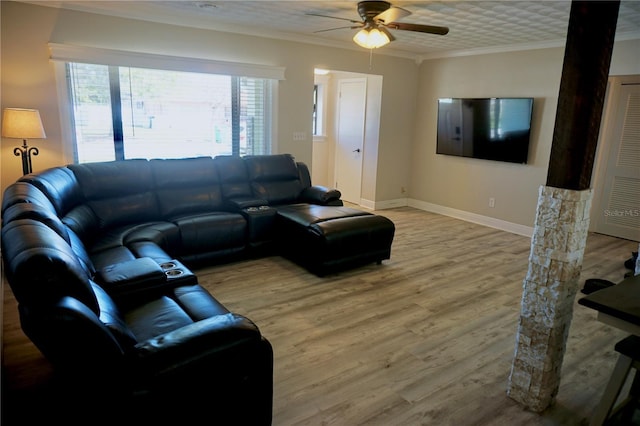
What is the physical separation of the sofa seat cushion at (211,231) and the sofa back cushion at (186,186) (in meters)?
0.21

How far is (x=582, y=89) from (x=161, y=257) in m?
2.79

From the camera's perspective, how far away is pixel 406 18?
4.21 m

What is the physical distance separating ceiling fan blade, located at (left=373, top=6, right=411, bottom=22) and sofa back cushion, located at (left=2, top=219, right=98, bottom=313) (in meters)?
3.21

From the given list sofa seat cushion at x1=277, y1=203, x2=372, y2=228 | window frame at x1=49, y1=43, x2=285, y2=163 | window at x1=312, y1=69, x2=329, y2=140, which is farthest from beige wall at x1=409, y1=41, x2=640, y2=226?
window frame at x1=49, y1=43, x2=285, y2=163

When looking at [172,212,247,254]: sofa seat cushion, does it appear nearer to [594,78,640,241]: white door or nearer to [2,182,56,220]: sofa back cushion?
[2,182,56,220]: sofa back cushion

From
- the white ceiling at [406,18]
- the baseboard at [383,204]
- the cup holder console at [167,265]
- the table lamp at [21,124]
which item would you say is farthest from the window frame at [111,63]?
the baseboard at [383,204]

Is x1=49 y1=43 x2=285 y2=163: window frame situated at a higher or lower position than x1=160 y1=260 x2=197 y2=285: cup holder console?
higher

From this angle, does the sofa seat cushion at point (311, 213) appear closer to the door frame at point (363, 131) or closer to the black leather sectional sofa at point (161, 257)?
the black leather sectional sofa at point (161, 257)

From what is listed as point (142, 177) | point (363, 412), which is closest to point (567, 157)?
point (363, 412)

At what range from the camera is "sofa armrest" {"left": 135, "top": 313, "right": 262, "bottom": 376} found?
5.25ft

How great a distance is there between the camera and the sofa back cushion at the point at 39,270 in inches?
53.8

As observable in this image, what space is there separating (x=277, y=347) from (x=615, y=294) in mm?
1912

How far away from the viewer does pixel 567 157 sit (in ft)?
6.37

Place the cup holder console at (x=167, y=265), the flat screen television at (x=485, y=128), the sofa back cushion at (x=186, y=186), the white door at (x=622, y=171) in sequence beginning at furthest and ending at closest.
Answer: the flat screen television at (x=485, y=128) → the white door at (x=622, y=171) → the sofa back cushion at (x=186, y=186) → the cup holder console at (x=167, y=265)
